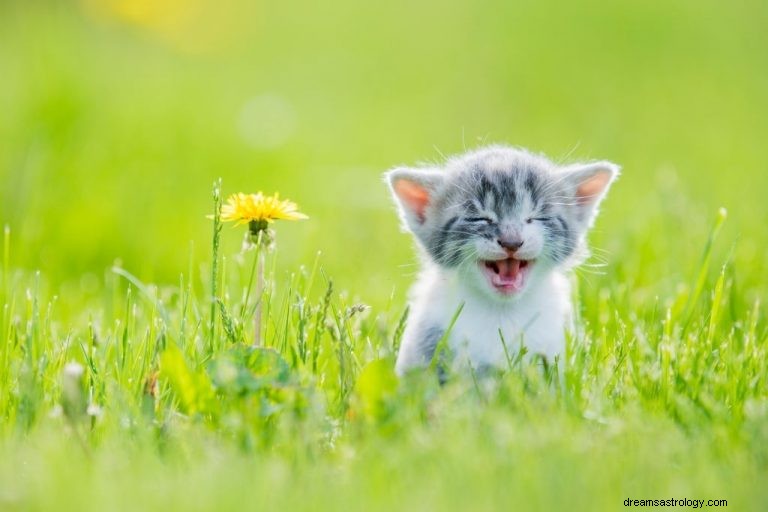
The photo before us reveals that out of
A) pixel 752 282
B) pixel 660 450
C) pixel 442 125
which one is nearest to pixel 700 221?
pixel 752 282

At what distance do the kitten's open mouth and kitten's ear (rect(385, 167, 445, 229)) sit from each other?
0.45 m

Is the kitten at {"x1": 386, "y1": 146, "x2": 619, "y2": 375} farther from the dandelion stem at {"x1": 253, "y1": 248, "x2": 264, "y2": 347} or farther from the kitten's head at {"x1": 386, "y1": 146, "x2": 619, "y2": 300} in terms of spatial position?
the dandelion stem at {"x1": 253, "y1": 248, "x2": 264, "y2": 347}

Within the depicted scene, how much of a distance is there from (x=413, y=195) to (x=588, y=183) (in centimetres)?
73

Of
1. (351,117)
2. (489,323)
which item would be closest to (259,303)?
(489,323)

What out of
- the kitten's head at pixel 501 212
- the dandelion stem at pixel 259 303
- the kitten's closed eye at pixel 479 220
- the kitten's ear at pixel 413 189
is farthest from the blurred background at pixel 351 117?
the dandelion stem at pixel 259 303

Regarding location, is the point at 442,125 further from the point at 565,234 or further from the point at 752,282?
the point at 565,234

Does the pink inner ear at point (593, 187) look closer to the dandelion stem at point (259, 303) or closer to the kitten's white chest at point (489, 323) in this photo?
the kitten's white chest at point (489, 323)

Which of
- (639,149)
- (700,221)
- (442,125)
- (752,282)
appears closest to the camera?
(752,282)

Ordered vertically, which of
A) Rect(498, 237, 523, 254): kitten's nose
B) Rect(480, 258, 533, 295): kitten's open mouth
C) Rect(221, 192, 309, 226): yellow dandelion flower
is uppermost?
Rect(221, 192, 309, 226): yellow dandelion flower

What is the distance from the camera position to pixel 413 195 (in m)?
4.42

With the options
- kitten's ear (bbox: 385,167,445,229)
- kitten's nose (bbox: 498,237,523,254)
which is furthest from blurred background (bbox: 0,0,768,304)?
kitten's nose (bbox: 498,237,523,254)

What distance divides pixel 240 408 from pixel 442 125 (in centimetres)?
908

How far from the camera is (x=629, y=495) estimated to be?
2793 mm

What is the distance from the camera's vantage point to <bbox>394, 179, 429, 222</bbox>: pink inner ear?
14.4 ft
